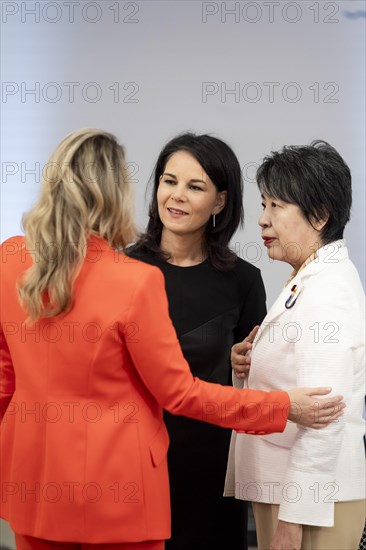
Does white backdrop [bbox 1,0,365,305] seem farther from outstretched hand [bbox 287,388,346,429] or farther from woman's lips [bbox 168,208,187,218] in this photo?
outstretched hand [bbox 287,388,346,429]

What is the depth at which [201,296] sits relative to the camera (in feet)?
8.27

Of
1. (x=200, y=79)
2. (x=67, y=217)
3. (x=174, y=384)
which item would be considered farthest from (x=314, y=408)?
(x=200, y=79)

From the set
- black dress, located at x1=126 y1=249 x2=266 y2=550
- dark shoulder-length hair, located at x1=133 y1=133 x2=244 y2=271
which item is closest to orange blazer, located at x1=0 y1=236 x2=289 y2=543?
black dress, located at x1=126 y1=249 x2=266 y2=550

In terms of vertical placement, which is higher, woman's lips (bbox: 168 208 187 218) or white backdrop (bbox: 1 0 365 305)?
white backdrop (bbox: 1 0 365 305)

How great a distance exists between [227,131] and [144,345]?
2501 mm

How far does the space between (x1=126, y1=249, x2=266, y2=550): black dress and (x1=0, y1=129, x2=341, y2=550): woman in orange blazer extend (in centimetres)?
70

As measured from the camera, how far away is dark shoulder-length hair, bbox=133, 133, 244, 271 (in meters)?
2.52

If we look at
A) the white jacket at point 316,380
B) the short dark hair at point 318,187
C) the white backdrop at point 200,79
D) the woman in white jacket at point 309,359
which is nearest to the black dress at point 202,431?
the woman in white jacket at point 309,359

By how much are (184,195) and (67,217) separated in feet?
2.75

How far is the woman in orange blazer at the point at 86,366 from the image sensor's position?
5.45 ft

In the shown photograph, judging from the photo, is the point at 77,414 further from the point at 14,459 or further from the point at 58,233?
the point at 58,233

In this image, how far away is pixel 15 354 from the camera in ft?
5.67

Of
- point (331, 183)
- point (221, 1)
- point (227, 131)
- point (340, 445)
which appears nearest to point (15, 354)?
point (340, 445)

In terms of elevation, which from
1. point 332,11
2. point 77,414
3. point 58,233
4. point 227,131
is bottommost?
point 77,414
